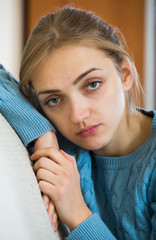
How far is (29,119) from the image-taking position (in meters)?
0.88

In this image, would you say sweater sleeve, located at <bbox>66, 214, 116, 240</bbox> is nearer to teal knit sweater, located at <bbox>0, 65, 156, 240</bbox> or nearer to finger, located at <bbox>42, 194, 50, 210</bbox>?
teal knit sweater, located at <bbox>0, 65, 156, 240</bbox>

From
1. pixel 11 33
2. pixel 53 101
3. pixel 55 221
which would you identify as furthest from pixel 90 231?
pixel 11 33

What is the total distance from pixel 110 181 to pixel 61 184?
34 cm

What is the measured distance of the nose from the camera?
2.93 ft

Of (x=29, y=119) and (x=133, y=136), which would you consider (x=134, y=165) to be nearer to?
(x=133, y=136)

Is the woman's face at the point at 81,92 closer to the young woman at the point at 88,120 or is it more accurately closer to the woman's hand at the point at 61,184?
the young woman at the point at 88,120

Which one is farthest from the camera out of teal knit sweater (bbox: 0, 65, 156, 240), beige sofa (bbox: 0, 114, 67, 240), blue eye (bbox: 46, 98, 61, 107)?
blue eye (bbox: 46, 98, 61, 107)

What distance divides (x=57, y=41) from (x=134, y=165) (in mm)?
480

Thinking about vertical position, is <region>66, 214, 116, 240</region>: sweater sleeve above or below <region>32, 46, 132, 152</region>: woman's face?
below

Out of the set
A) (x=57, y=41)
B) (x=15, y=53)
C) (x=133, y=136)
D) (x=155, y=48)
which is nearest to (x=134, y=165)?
(x=133, y=136)

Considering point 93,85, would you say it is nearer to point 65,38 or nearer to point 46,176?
point 65,38

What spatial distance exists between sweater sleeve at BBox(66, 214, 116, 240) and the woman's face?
249 mm

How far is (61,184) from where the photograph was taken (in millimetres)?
775

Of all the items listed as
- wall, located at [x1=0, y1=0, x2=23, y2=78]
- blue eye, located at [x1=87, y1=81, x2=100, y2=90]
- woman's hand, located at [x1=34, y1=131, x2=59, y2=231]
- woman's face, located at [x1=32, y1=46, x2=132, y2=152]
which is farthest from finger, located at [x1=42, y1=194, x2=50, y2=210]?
wall, located at [x1=0, y1=0, x2=23, y2=78]
